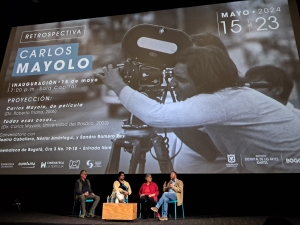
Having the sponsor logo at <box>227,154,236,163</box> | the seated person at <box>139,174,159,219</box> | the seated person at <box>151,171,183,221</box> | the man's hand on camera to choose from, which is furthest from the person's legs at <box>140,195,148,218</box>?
the man's hand on camera

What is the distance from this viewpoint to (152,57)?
3.59 metres

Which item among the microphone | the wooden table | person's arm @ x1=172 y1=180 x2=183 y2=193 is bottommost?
the wooden table

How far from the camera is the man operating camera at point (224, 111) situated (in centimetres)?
303

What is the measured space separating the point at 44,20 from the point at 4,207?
3.12 meters

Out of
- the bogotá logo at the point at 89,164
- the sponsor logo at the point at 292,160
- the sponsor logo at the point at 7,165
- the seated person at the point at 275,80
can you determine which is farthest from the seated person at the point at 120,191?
the seated person at the point at 275,80

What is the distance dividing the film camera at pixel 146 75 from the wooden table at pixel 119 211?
1.66 ft

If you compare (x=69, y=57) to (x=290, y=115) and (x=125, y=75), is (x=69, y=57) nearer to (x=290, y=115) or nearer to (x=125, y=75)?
(x=125, y=75)

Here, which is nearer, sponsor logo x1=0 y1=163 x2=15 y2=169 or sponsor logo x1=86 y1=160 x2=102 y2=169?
sponsor logo x1=86 y1=160 x2=102 y2=169

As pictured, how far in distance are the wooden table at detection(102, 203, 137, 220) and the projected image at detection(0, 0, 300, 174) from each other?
509 millimetres

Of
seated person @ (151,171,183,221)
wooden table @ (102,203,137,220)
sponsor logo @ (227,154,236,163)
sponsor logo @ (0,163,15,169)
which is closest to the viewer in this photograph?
wooden table @ (102,203,137,220)

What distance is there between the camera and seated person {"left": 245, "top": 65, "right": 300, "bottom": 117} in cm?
315

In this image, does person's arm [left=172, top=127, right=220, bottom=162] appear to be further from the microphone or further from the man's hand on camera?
the man's hand on camera

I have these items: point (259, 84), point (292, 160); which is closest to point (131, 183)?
point (292, 160)

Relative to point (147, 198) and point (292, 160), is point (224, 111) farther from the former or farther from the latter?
point (147, 198)
